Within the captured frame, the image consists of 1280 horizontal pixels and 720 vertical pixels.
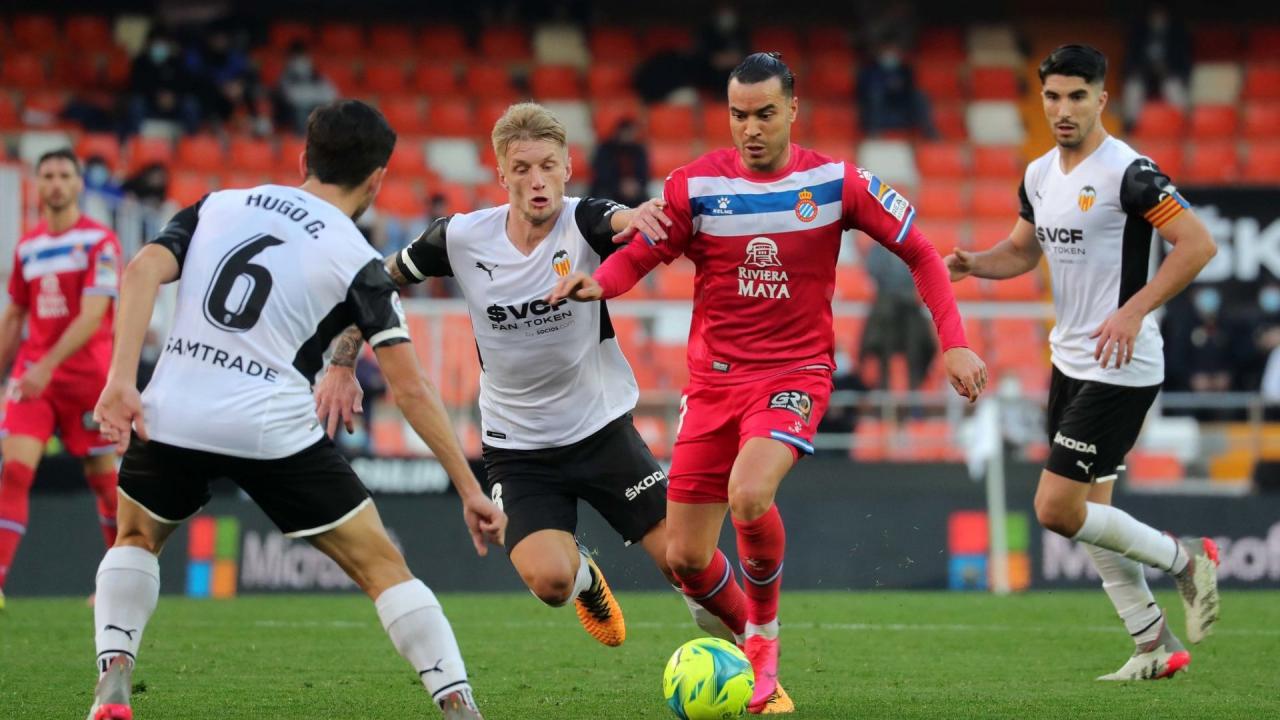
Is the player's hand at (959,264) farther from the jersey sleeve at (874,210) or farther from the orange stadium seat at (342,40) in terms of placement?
the orange stadium seat at (342,40)

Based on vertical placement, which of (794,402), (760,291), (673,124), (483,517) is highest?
Result: (673,124)

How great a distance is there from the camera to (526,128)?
669cm

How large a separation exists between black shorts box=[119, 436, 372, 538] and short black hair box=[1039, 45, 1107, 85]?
12.5 ft

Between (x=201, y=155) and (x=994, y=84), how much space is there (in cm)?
1022

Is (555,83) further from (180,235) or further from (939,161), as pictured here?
(180,235)

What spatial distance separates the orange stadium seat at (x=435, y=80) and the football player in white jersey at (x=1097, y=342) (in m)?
15.3

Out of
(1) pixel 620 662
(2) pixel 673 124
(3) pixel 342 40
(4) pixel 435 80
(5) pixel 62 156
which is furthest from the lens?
(3) pixel 342 40

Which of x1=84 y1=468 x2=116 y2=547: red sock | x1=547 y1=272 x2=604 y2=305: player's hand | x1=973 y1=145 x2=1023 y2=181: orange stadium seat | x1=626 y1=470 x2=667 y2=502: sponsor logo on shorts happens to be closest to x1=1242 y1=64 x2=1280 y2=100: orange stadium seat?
x1=973 y1=145 x2=1023 y2=181: orange stadium seat

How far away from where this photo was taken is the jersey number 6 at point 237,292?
523 cm

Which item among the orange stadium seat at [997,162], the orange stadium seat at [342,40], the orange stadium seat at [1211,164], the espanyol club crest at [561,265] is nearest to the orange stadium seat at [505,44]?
the orange stadium seat at [342,40]

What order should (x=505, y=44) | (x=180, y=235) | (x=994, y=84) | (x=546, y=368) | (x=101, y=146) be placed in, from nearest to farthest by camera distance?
1. (x=180, y=235)
2. (x=546, y=368)
3. (x=101, y=146)
4. (x=994, y=84)
5. (x=505, y=44)

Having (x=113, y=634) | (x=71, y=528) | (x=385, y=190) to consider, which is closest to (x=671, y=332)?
(x=71, y=528)

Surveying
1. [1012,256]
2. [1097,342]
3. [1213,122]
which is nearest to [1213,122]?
[1213,122]

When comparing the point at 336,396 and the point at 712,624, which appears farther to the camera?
the point at 712,624
